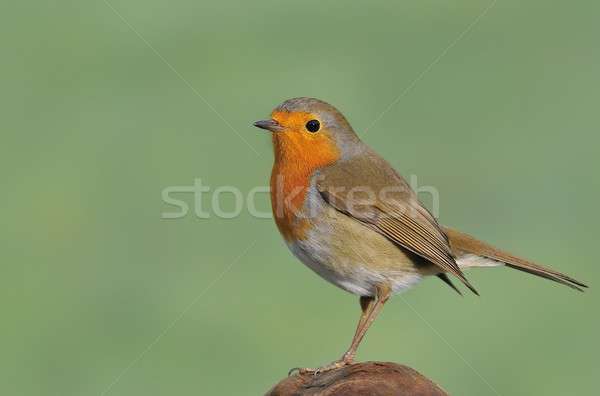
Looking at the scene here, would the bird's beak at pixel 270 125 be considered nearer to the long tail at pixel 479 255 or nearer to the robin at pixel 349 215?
the robin at pixel 349 215

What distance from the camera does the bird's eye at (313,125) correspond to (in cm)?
384

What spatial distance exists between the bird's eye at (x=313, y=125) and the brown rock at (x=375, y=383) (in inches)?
55.3

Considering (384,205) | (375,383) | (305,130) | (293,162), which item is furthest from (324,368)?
(305,130)

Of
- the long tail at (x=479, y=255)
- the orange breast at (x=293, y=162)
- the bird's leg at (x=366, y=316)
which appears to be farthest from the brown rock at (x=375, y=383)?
the long tail at (x=479, y=255)

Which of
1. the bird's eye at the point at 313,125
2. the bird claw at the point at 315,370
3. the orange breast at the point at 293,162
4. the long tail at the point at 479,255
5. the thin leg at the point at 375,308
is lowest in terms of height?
the bird claw at the point at 315,370

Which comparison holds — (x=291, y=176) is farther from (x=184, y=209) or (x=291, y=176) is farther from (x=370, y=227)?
(x=184, y=209)

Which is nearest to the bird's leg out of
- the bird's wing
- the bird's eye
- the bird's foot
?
the bird's foot

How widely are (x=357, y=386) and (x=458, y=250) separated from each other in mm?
1754

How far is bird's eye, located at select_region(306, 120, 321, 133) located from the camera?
3.84 m

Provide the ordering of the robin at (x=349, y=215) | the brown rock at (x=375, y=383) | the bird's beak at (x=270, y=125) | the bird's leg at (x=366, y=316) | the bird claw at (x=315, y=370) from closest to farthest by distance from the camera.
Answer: the brown rock at (x=375, y=383)
the bird claw at (x=315, y=370)
the bird's leg at (x=366, y=316)
the robin at (x=349, y=215)
the bird's beak at (x=270, y=125)

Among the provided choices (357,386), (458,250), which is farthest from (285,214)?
(357,386)

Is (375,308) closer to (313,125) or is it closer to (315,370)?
(315,370)

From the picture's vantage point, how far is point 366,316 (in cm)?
375

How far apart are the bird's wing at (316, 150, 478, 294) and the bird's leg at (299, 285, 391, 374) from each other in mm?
225
